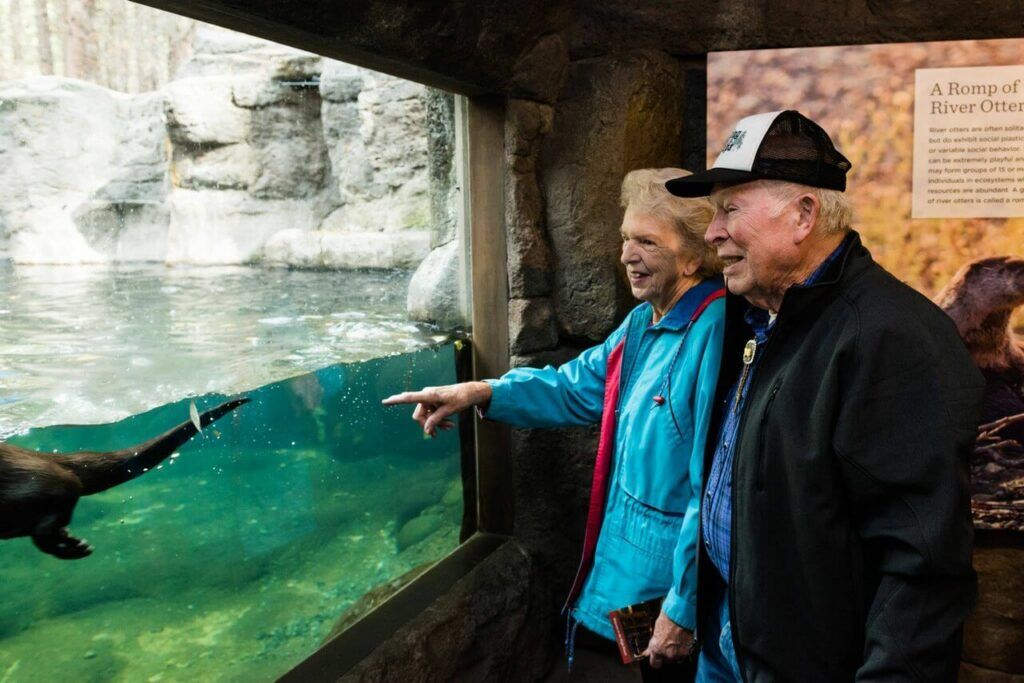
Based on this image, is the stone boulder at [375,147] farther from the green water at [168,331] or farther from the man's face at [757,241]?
the man's face at [757,241]

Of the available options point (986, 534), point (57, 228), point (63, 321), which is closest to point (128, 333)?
point (63, 321)

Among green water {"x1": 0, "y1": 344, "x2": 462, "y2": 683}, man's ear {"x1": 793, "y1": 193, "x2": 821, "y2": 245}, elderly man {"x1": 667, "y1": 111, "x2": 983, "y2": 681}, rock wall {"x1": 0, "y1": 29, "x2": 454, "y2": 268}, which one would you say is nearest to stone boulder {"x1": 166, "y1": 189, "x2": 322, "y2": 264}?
rock wall {"x1": 0, "y1": 29, "x2": 454, "y2": 268}

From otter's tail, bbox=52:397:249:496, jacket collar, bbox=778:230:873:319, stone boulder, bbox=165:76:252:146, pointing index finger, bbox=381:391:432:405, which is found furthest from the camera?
stone boulder, bbox=165:76:252:146

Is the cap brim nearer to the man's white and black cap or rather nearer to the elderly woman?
the man's white and black cap

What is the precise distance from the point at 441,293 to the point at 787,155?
87.7 inches

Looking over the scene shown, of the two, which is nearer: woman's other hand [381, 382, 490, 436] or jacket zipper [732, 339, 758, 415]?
jacket zipper [732, 339, 758, 415]

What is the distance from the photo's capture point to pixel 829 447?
4.72 feet

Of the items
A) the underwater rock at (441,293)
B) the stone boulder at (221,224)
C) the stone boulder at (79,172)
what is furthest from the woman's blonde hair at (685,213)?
the stone boulder at (79,172)

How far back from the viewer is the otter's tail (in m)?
2.23

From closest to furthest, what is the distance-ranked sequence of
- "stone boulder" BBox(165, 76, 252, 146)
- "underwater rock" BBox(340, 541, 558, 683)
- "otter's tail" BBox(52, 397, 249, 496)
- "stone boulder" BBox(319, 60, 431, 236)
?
1. "otter's tail" BBox(52, 397, 249, 496)
2. "stone boulder" BBox(165, 76, 252, 146)
3. "underwater rock" BBox(340, 541, 558, 683)
4. "stone boulder" BBox(319, 60, 431, 236)

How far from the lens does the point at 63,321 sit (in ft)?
7.39

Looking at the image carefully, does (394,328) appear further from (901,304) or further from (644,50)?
(901,304)

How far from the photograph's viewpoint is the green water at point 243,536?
237 centimetres

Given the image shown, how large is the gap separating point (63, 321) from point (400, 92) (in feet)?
6.38
